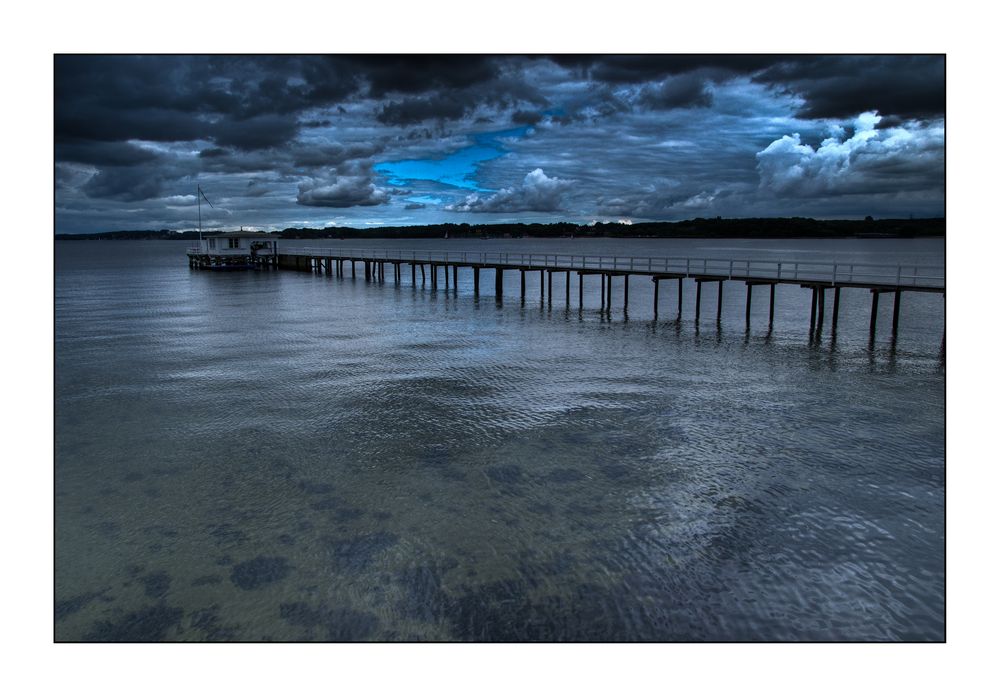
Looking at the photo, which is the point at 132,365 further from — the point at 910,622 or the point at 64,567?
the point at 910,622

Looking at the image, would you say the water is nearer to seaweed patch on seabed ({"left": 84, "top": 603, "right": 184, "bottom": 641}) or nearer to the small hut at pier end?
seaweed patch on seabed ({"left": 84, "top": 603, "right": 184, "bottom": 641})

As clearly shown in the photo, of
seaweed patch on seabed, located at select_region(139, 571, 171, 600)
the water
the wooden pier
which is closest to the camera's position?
the water

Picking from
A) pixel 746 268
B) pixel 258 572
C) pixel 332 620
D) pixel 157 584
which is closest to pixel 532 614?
pixel 332 620

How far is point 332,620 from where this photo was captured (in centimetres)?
847

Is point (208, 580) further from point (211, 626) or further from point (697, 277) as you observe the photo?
point (697, 277)

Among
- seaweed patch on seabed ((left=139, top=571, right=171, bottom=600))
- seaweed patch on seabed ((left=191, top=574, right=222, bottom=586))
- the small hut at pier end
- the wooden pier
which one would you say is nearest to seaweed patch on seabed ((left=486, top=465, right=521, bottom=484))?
seaweed patch on seabed ((left=191, top=574, right=222, bottom=586))

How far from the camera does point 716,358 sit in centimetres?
2458

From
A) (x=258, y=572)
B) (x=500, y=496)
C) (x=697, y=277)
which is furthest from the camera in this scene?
(x=697, y=277)

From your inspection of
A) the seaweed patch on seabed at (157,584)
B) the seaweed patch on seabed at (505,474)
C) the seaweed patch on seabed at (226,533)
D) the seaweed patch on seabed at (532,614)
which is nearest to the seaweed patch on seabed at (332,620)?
the seaweed patch on seabed at (532,614)

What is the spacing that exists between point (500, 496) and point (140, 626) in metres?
5.82

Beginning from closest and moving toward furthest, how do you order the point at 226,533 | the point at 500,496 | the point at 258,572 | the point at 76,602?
1. the point at 76,602
2. the point at 258,572
3. the point at 226,533
4. the point at 500,496

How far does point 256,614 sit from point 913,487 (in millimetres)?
11234

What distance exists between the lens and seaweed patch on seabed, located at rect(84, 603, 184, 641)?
830 cm

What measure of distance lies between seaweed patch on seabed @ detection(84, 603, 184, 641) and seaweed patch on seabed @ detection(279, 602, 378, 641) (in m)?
1.35
